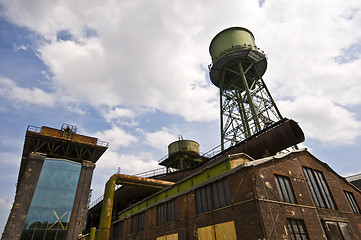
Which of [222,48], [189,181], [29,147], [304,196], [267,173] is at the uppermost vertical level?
[222,48]

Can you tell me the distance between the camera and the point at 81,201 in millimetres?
21922

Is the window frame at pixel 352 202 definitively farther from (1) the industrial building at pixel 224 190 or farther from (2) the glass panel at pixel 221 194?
(2) the glass panel at pixel 221 194

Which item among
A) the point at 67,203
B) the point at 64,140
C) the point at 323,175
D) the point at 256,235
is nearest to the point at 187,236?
the point at 256,235

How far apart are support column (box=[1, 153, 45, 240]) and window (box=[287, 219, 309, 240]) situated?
2161cm

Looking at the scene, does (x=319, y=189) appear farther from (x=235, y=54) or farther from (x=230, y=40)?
(x=230, y=40)

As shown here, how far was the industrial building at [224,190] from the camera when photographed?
30.0 feet

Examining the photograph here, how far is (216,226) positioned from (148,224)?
739 cm

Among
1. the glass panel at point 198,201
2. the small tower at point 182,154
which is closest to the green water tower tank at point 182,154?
the small tower at point 182,154

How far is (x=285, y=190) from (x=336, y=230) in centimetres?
348

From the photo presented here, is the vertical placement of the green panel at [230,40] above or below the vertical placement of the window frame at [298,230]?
above

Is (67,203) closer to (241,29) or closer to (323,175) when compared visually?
(323,175)

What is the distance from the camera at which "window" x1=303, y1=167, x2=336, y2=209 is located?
37.4ft

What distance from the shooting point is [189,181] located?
13320 millimetres

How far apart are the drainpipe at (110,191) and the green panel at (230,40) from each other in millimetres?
17612
